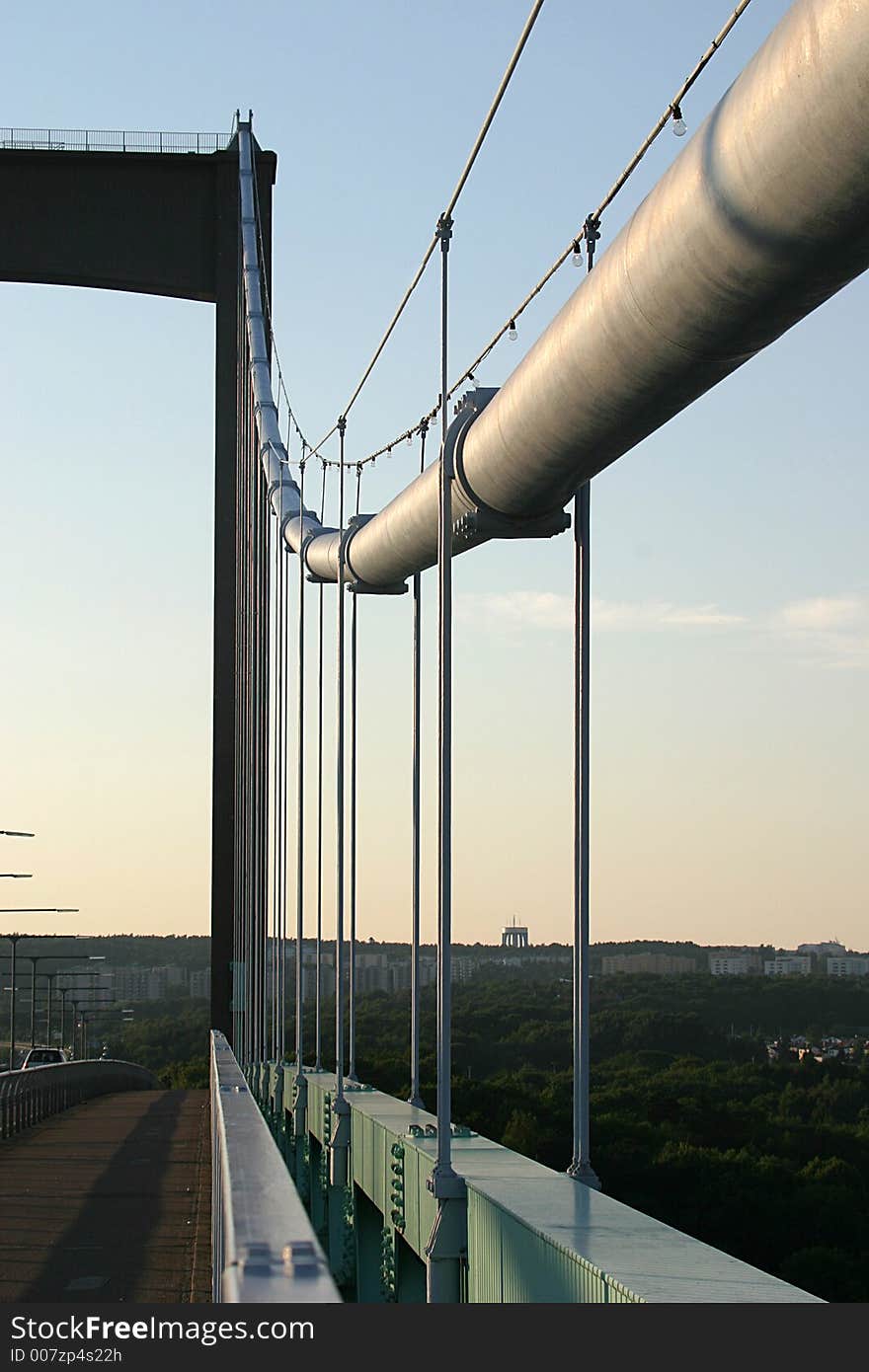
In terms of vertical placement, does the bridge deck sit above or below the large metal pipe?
below

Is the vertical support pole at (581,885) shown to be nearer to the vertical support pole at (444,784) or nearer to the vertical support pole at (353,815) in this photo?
the vertical support pole at (444,784)

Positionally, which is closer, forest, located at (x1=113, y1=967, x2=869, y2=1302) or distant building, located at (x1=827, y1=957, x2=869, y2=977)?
forest, located at (x1=113, y1=967, x2=869, y2=1302)

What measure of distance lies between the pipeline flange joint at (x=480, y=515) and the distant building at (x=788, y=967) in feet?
133

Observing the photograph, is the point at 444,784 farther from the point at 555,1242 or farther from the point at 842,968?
the point at 842,968

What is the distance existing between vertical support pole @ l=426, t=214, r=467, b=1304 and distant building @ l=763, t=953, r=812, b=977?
40638 mm

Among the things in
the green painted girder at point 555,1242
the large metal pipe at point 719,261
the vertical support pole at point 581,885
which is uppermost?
the large metal pipe at point 719,261

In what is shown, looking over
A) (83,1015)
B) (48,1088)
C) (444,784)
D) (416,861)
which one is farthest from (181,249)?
(83,1015)

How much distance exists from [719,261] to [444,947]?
2992 millimetres

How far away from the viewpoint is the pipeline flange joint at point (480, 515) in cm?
672

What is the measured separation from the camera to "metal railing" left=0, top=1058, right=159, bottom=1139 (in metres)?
19.2

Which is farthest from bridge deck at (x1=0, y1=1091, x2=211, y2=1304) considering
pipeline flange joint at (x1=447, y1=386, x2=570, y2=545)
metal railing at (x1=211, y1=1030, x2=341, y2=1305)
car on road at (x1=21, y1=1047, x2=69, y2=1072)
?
car on road at (x1=21, y1=1047, x2=69, y2=1072)

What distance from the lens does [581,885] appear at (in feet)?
18.8

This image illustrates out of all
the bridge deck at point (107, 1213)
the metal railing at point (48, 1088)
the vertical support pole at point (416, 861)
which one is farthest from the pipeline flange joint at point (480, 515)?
the metal railing at point (48, 1088)

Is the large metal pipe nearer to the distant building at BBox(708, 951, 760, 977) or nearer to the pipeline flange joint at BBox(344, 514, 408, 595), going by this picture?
the pipeline flange joint at BBox(344, 514, 408, 595)
